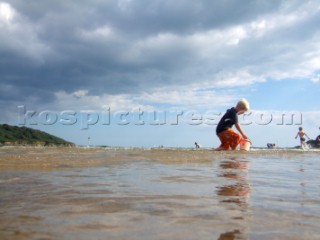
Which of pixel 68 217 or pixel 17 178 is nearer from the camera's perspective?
pixel 68 217

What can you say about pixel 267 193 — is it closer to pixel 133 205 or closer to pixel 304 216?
pixel 304 216

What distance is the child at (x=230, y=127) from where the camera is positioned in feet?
34.1

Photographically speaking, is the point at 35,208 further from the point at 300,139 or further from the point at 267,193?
the point at 300,139

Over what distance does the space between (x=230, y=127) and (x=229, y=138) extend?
0.45 metres

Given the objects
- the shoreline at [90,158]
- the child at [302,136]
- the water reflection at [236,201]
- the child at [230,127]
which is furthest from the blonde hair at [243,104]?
the child at [302,136]

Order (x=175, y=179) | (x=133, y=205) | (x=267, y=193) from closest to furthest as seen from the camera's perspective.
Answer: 1. (x=133, y=205)
2. (x=267, y=193)
3. (x=175, y=179)

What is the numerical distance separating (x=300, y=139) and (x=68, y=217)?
22692 mm

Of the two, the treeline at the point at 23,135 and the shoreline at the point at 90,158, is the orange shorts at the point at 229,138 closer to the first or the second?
the shoreline at the point at 90,158

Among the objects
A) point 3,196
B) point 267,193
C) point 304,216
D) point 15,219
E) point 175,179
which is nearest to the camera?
point 15,219

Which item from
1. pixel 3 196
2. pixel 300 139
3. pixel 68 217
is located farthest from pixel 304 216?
pixel 300 139

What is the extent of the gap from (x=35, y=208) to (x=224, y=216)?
1.21 m

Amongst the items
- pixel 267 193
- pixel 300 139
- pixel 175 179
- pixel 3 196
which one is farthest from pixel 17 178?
pixel 300 139

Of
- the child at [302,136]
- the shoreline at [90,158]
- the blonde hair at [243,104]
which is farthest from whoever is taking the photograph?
the child at [302,136]

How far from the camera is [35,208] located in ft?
7.32
